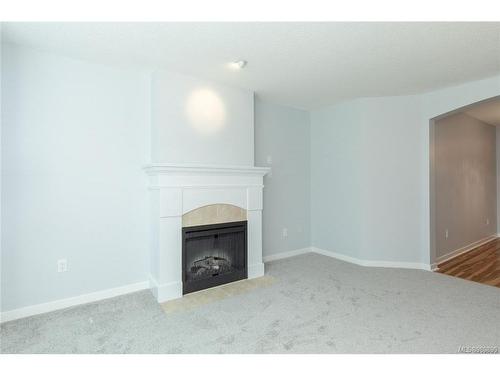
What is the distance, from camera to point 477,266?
12.1 feet

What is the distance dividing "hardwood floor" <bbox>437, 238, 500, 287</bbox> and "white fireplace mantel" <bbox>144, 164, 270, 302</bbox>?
3071 millimetres

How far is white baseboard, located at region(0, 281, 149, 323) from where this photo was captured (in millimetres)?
2229

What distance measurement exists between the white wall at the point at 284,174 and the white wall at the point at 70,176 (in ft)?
5.53

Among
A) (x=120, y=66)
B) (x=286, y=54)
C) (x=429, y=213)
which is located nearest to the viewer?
(x=286, y=54)

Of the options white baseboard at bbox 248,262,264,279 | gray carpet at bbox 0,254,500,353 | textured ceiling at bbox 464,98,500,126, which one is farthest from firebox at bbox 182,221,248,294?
textured ceiling at bbox 464,98,500,126

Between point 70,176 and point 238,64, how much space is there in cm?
193

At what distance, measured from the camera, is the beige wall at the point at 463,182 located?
12.8ft

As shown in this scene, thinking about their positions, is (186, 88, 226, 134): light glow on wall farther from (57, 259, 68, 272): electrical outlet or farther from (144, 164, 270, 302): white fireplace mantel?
(57, 259, 68, 272): electrical outlet

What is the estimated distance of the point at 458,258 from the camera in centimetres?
409

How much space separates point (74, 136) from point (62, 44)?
2.56 feet

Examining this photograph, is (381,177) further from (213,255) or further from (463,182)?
Result: (213,255)

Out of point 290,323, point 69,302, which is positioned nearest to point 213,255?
point 290,323

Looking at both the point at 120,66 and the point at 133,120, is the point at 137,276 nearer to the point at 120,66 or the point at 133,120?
the point at 133,120
